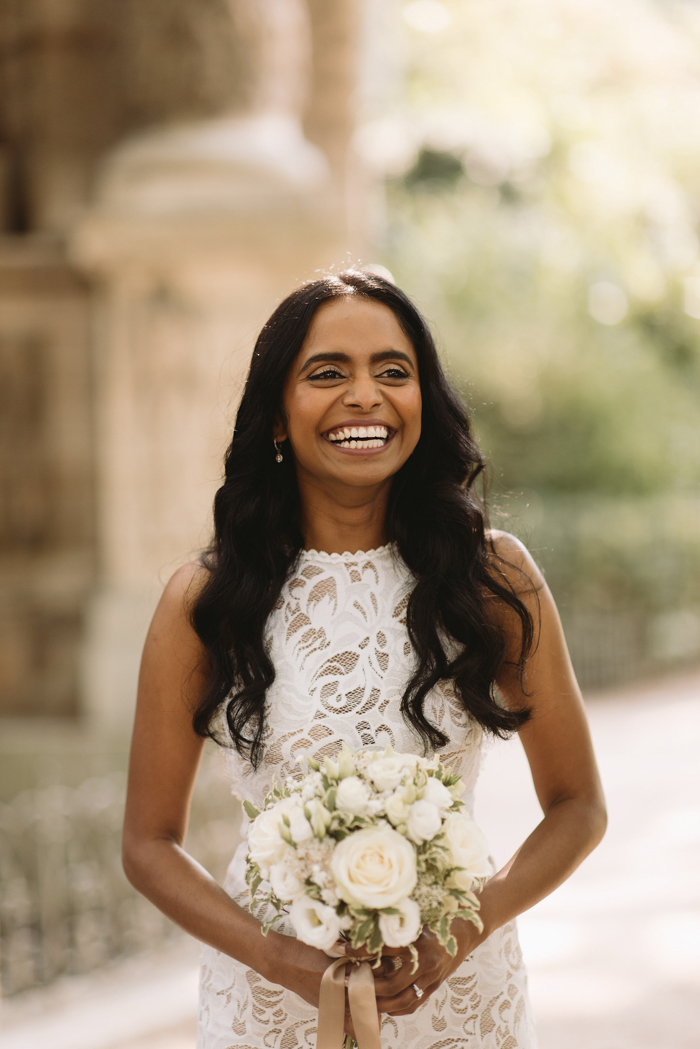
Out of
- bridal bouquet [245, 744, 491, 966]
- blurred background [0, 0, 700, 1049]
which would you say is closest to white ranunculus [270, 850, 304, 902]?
bridal bouquet [245, 744, 491, 966]

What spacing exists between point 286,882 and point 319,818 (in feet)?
0.37

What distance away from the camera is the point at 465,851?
170 centimetres

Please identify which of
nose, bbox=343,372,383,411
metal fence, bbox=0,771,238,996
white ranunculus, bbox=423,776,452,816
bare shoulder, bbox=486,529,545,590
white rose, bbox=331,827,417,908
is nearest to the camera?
white rose, bbox=331,827,417,908

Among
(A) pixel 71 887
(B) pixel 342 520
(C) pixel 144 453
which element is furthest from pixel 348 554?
(C) pixel 144 453

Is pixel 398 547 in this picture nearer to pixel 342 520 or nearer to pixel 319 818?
pixel 342 520

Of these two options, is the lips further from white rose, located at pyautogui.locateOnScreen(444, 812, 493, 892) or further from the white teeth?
white rose, located at pyautogui.locateOnScreen(444, 812, 493, 892)

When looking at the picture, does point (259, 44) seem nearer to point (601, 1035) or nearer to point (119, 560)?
point (119, 560)

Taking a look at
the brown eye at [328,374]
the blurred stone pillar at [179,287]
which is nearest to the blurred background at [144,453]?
the blurred stone pillar at [179,287]

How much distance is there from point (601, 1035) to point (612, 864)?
2.29 m

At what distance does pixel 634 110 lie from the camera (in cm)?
1572

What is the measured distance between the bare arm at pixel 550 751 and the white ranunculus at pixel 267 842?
1.68 feet

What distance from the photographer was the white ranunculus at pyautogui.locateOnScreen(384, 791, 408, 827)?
5.53ft

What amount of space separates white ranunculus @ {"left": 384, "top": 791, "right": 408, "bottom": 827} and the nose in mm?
745

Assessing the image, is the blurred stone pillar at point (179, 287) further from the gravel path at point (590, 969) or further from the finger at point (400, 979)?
the finger at point (400, 979)
